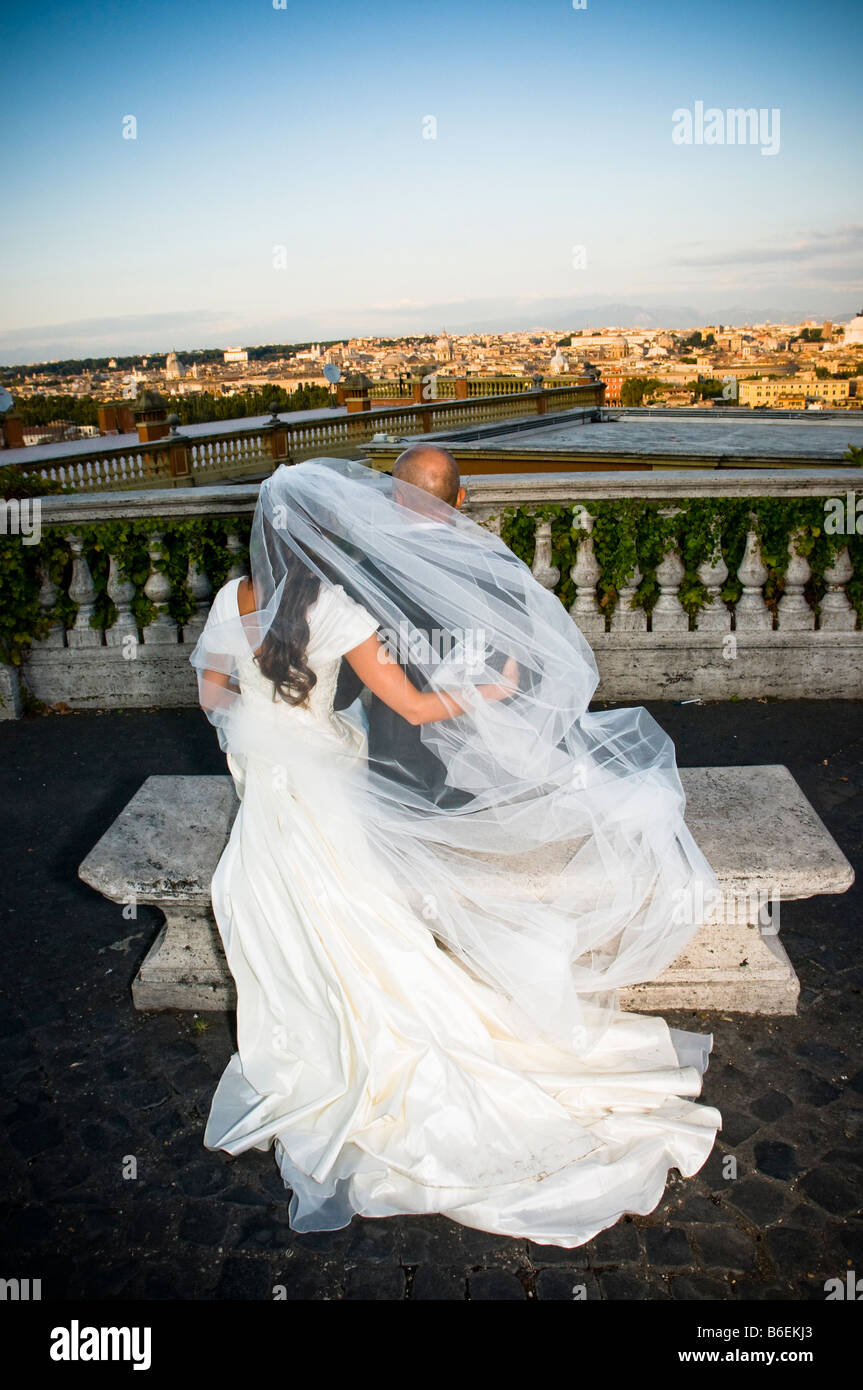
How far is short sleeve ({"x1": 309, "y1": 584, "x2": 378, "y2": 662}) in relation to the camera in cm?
274

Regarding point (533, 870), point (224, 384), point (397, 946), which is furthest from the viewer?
point (224, 384)

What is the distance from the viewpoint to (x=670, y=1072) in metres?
2.81

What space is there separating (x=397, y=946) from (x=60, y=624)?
433 centimetres

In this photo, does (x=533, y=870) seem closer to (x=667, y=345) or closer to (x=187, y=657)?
(x=187, y=657)

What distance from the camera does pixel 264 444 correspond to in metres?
26.8

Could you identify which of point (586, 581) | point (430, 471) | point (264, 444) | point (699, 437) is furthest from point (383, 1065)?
point (264, 444)

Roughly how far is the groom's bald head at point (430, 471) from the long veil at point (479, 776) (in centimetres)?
4

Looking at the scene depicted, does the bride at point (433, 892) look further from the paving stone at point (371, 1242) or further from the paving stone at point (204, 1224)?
the paving stone at point (204, 1224)

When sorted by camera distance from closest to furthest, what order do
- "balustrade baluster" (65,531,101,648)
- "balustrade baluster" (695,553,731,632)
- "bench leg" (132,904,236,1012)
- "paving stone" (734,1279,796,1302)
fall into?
"paving stone" (734,1279,796,1302) < "bench leg" (132,904,236,1012) < "balustrade baluster" (695,553,731,632) < "balustrade baluster" (65,531,101,648)

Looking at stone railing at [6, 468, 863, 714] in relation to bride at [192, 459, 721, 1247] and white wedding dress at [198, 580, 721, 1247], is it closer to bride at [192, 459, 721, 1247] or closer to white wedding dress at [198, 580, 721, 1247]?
bride at [192, 459, 721, 1247]

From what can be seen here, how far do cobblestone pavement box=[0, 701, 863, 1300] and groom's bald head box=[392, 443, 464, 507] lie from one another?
6.51 feet

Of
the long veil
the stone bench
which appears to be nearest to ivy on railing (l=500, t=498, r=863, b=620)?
the stone bench

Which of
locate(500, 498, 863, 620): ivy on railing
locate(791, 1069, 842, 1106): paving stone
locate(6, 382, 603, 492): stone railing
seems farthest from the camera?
locate(6, 382, 603, 492): stone railing
